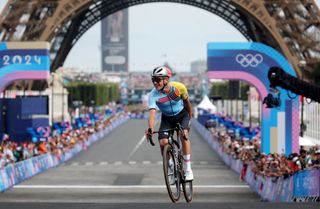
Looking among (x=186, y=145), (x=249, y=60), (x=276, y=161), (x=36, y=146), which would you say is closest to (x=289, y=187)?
(x=276, y=161)

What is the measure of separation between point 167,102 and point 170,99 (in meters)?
0.07

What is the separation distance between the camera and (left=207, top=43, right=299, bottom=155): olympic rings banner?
44.2m

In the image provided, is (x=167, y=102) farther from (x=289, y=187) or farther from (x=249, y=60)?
(x=249, y=60)

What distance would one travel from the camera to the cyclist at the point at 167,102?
14.0 m

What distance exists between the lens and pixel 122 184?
4178 cm

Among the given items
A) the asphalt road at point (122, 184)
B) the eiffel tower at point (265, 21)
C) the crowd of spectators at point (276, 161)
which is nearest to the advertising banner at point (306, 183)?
the crowd of spectators at point (276, 161)

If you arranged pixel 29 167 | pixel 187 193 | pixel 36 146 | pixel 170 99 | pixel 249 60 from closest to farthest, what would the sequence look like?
pixel 170 99 < pixel 187 193 < pixel 249 60 < pixel 29 167 < pixel 36 146

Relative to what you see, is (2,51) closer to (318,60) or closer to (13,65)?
(13,65)

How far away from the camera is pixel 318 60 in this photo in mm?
71875

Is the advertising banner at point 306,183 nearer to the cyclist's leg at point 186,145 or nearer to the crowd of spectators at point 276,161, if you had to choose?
the crowd of spectators at point 276,161

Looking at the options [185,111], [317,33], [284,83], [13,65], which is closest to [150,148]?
[317,33]

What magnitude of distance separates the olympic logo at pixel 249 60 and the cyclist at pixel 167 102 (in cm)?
3023

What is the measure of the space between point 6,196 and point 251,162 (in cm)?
1128

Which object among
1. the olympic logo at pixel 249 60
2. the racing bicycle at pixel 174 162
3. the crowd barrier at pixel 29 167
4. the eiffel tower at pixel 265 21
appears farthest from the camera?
the eiffel tower at pixel 265 21
